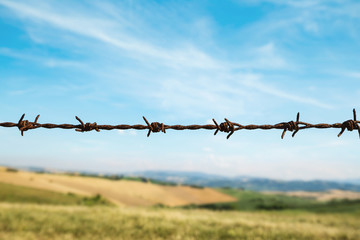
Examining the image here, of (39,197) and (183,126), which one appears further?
(39,197)

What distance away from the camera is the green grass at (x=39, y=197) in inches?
1001

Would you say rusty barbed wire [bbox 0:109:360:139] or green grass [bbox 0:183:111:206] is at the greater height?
rusty barbed wire [bbox 0:109:360:139]

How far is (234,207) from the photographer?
3247 centimetres

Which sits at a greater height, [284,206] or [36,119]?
[36,119]

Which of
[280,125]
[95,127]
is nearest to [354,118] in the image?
[280,125]

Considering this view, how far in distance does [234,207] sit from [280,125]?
31.2 meters

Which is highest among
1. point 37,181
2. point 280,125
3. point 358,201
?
point 280,125

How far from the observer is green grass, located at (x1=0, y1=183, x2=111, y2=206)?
25.4 meters

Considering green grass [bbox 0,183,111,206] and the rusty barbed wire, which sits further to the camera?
green grass [bbox 0,183,111,206]

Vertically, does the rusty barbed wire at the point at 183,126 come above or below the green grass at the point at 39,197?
above

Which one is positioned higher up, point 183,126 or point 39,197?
point 183,126

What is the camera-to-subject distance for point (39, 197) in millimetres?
26812

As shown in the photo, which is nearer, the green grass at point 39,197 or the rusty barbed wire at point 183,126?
the rusty barbed wire at point 183,126

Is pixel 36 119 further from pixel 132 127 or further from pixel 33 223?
pixel 33 223
